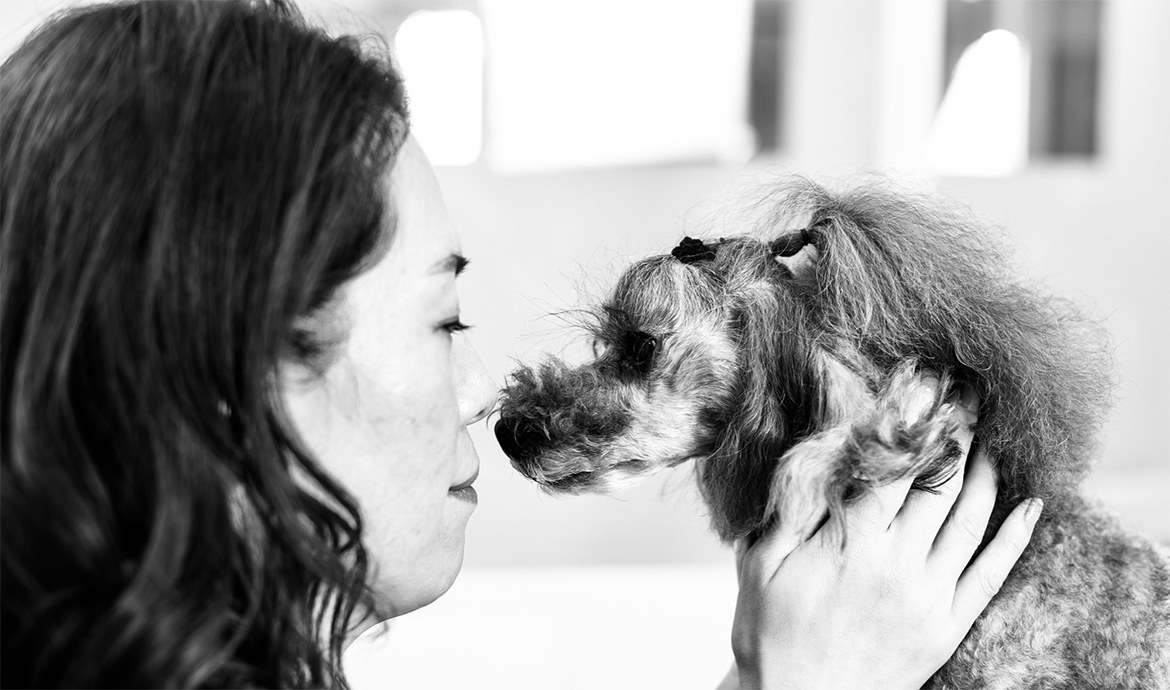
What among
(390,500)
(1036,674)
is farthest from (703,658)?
(390,500)

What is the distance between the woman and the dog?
250 mm

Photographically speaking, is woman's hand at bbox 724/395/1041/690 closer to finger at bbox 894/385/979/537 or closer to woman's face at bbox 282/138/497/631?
finger at bbox 894/385/979/537

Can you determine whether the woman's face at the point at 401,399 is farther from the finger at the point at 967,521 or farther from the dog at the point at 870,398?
the finger at the point at 967,521

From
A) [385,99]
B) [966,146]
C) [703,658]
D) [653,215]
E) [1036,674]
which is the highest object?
[385,99]

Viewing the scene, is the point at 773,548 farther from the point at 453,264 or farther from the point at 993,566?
the point at 453,264

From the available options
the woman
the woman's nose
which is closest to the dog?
the woman's nose

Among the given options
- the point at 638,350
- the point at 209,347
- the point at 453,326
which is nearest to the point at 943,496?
the point at 638,350

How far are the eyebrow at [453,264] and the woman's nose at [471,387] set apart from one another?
9 centimetres

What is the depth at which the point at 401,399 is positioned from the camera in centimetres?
63

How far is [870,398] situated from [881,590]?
0.47 ft

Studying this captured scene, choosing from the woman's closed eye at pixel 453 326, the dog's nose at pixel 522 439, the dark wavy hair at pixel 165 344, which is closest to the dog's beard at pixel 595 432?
the dog's nose at pixel 522 439

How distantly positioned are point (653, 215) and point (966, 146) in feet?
2.42

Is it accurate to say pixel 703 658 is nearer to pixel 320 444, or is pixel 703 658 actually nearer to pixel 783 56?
pixel 320 444

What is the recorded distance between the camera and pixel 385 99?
634 millimetres
